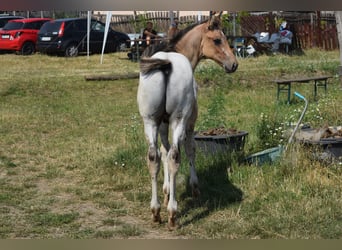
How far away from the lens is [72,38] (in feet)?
76.7

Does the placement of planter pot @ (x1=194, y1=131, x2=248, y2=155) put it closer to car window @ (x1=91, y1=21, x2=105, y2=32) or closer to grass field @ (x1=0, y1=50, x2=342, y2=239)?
grass field @ (x1=0, y1=50, x2=342, y2=239)

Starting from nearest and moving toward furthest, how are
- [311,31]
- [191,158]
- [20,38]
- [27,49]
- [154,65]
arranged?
[154,65], [191,158], [20,38], [27,49], [311,31]

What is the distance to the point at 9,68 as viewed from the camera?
20.1m

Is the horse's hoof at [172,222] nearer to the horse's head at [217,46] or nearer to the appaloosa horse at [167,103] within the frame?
the appaloosa horse at [167,103]

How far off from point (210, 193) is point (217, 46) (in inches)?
63.6

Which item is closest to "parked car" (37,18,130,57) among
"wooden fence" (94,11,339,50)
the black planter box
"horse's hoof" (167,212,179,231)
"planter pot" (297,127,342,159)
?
"wooden fence" (94,11,339,50)

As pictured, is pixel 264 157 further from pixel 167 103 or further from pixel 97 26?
pixel 97 26

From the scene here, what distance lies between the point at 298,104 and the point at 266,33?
47.1ft

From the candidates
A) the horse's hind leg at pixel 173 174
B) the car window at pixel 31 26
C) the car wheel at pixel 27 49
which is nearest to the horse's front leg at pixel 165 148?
the horse's hind leg at pixel 173 174

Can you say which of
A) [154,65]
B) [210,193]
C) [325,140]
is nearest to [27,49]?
[210,193]
